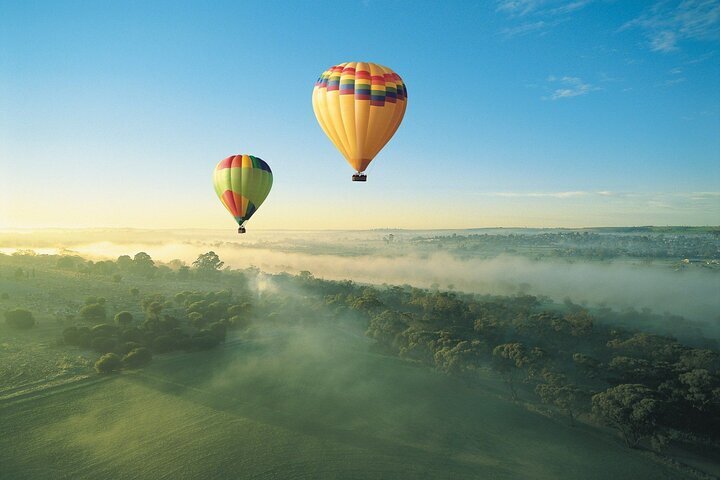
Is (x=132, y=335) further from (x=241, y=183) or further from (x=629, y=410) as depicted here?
(x=629, y=410)

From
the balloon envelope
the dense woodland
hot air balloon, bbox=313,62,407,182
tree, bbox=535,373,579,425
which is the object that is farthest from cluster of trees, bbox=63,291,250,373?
tree, bbox=535,373,579,425

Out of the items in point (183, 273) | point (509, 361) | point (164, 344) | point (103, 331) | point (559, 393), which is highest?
point (103, 331)

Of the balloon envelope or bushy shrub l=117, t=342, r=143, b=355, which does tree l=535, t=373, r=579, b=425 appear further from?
bushy shrub l=117, t=342, r=143, b=355

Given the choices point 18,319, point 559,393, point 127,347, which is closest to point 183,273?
point 18,319

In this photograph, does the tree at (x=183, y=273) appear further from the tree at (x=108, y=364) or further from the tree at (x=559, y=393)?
the tree at (x=559, y=393)

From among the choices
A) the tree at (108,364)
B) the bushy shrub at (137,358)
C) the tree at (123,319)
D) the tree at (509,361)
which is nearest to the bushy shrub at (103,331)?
the tree at (123,319)

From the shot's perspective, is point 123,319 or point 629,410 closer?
point 629,410

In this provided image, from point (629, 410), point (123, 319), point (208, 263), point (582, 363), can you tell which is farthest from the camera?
point (208, 263)
